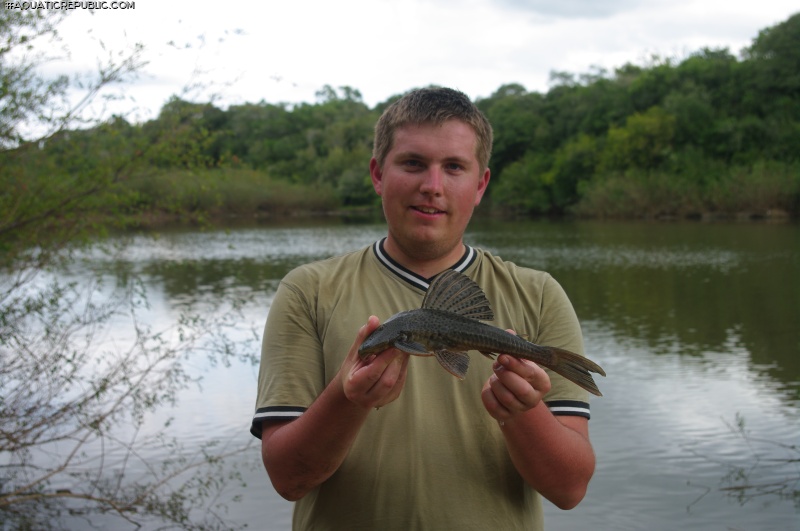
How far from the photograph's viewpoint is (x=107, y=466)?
996 centimetres

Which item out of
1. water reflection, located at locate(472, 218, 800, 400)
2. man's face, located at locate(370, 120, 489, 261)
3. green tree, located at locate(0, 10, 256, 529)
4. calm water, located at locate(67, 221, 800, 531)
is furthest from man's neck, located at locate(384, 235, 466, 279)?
water reflection, located at locate(472, 218, 800, 400)

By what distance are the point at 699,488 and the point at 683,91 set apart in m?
79.5

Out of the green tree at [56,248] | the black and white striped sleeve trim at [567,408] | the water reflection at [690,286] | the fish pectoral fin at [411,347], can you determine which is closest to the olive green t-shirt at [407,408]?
the black and white striped sleeve trim at [567,408]

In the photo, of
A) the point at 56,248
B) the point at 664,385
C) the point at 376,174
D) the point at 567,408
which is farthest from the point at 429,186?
the point at 664,385

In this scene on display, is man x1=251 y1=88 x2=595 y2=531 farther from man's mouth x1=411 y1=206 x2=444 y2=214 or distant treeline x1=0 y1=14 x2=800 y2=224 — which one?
distant treeline x1=0 y1=14 x2=800 y2=224

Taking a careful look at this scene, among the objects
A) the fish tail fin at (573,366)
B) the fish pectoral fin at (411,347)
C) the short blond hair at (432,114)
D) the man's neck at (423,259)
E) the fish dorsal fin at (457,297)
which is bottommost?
the fish tail fin at (573,366)

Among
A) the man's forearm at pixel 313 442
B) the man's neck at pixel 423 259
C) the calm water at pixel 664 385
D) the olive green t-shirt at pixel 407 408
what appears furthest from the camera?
the calm water at pixel 664 385

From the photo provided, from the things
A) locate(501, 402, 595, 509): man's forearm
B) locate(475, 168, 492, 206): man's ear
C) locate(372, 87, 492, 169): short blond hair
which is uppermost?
locate(372, 87, 492, 169): short blond hair

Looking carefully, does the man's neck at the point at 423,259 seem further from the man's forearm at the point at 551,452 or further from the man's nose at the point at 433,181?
the man's forearm at the point at 551,452

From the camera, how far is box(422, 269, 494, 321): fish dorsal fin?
8.52 ft

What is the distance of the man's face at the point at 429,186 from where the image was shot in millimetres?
2830

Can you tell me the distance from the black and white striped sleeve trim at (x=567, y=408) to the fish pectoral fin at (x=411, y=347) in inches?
28.5

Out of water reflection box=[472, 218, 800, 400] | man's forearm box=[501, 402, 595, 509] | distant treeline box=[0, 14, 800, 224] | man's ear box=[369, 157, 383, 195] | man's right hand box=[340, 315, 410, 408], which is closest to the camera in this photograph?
man's right hand box=[340, 315, 410, 408]

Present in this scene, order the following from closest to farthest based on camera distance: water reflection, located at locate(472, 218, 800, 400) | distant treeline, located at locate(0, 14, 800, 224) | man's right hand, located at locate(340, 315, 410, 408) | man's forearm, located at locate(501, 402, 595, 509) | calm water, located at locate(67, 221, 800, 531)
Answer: man's right hand, located at locate(340, 315, 410, 408) → man's forearm, located at locate(501, 402, 595, 509) → calm water, located at locate(67, 221, 800, 531) → water reflection, located at locate(472, 218, 800, 400) → distant treeline, located at locate(0, 14, 800, 224)
